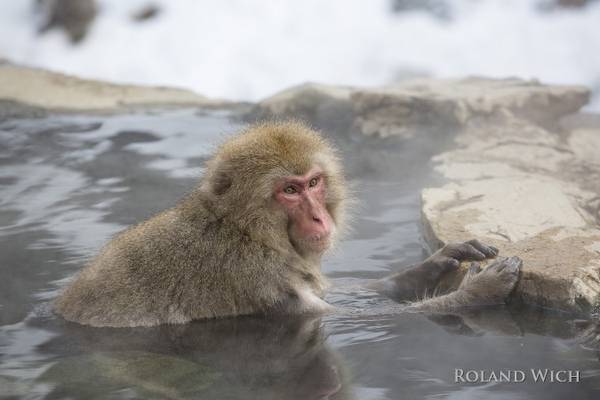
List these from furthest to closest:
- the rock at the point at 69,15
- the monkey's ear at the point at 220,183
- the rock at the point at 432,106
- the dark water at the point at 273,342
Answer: the rock at the point at 69,15
the rock at the point at 432,106
the monkey's ear at the point at 220,183
the dark water at the point at 273,342

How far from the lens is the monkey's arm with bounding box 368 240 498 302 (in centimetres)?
476

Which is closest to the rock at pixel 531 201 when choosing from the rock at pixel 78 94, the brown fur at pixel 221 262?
the brown fur at pixel 221 262

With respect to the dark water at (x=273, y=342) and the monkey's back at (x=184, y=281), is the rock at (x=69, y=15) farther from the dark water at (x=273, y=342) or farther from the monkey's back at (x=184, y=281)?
the monkey's back at (x=184, y=281)

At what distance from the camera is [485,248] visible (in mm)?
4750

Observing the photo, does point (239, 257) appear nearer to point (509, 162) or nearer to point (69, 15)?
point (509, 162)

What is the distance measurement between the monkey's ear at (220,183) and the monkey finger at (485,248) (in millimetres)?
1350

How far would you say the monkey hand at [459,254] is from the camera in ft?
15.5

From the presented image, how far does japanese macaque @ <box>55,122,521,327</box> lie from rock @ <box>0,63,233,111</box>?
613 centimetres

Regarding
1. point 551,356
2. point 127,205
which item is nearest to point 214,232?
point 551,356

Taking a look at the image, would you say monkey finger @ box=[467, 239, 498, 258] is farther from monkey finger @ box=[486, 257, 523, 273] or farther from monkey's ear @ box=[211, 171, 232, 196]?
monkey's ear @ box=[211, 171, 232, 196]

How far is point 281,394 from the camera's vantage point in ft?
11.1

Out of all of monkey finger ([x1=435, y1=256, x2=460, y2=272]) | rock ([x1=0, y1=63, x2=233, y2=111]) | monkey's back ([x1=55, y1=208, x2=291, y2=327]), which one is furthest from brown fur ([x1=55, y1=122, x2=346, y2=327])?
rock ([x1=0, y1=63, x2=233, y2=111])

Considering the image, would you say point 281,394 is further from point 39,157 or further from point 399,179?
point 39,157

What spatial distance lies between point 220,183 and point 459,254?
1345 mm
